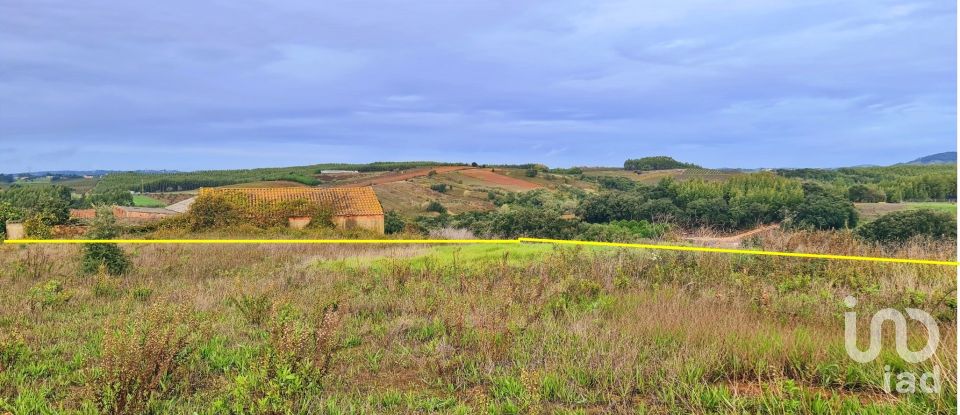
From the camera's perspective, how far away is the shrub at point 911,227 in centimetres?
1004

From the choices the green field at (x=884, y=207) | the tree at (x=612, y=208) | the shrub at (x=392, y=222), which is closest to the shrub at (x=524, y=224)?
the tree at (x=612, y=208)

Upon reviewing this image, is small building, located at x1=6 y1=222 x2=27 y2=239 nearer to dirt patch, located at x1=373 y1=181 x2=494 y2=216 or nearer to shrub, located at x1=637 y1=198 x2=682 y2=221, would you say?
dirt patch, located at x1=373 y1=181 x2=494 y2=216

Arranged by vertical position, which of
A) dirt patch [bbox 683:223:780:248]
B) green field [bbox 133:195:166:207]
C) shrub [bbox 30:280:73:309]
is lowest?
shrub [bbox 30:280:73:309]

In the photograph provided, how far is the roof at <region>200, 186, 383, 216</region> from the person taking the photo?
30.5 meters

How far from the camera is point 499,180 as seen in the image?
2920cm

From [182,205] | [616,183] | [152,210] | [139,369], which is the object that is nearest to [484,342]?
[139,369]

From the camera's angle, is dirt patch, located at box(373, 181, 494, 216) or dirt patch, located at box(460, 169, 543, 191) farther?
dirt patch, located at box(460, 169, 543, 191)

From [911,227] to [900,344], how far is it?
7618mm

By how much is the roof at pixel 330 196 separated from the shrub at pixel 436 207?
3.88 metres

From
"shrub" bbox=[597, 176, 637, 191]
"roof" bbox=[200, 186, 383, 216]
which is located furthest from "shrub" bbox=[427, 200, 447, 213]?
"shrub" bbox=[597, 176, 637, 191]

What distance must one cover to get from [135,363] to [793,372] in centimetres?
450

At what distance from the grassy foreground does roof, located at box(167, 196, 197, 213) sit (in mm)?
20814

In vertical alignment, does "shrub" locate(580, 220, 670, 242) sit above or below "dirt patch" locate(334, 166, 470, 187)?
below

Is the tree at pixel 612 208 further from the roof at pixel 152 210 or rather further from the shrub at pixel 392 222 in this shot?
the roof at pixel 152 210
